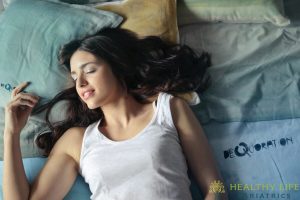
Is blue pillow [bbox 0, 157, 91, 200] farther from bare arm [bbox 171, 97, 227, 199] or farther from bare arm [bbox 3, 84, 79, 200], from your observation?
bare arm [bbox 171, 97, 227, 199]

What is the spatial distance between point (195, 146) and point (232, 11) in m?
0.44

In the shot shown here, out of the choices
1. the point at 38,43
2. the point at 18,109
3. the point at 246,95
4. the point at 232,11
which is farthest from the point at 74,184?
the point at 232,11

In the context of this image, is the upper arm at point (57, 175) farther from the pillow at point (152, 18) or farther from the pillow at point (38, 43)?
the pillow at point (152, 18)

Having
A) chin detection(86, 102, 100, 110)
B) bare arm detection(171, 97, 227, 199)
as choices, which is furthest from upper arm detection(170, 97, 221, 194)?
chin detection(86, 102, 100, 110)

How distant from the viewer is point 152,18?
1193 mm

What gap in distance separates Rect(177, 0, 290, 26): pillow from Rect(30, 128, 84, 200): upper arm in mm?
526

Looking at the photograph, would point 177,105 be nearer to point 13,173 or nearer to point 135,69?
point 135,69

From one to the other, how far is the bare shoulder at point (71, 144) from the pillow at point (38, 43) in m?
0.06

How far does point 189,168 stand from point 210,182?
0.25 ft

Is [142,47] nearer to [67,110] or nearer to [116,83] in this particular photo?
[116,83]

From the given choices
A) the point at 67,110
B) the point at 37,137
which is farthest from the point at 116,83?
the point at 37,137

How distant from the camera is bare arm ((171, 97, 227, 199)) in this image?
103cm

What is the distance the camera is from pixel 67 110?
116cm

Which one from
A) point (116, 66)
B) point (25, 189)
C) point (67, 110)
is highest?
point (116, 66)
